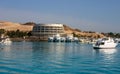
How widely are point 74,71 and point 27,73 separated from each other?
480cm

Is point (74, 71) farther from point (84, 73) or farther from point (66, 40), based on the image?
point (66, 40)

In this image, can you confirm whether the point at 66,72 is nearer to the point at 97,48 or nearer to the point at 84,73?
the point at 84,73

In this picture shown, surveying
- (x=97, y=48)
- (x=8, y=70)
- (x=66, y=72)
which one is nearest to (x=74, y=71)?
(x=66, y=72)

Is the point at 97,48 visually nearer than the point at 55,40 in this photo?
Yes

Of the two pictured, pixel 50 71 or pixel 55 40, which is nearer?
pixel 50 71

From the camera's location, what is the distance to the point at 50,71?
2891cm

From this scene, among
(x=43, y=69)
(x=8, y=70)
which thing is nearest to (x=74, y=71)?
(x=43, y=69)

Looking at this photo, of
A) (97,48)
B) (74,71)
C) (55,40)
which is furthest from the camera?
(55,40)

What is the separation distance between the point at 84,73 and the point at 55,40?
153479mm

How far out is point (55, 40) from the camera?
182m

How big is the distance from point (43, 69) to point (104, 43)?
153 feet

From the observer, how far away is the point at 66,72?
2836 centimetres

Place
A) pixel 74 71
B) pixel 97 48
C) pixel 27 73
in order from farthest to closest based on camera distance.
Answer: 1. pixel 97 48
2. pixel 74 71
3. pixel 27 73

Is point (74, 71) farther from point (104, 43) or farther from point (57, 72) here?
point (104, 43)
